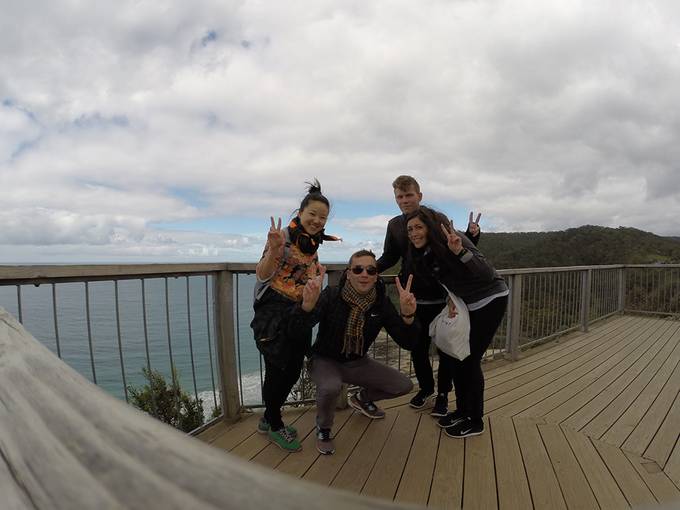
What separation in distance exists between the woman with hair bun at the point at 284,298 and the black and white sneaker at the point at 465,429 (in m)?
1.03

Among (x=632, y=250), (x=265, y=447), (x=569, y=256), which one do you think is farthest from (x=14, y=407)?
(x=632, y=250)

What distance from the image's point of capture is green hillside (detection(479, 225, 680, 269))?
27453mm

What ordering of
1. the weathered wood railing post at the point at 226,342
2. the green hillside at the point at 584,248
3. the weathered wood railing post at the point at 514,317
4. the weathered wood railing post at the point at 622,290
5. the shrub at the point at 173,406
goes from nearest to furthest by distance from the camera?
the shrub at the point at 173,406 < the weathered wood railing post at the point at 226,342 < the weathered wood railing post at the point at 514,317 < the weathered wood railing post at the point at 622,290 < the green hillside at the point at 584,248

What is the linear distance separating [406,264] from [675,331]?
657 cm

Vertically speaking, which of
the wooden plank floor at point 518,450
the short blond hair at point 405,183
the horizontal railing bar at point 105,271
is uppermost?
the short blond hair at point 405,183

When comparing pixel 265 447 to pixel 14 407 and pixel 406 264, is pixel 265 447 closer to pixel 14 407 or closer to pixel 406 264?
pixel 406 264

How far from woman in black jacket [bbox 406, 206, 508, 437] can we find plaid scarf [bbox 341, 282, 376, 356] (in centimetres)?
56

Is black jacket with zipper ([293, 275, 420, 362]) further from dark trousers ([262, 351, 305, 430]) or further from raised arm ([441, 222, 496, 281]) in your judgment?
raised arm ([441, 222, 496, 281])

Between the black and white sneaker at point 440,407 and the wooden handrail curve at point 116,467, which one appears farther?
the black and white sneaker at point 440,407

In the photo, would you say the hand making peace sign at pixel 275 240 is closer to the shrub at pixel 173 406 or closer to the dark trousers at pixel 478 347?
the shrub at pixel 173 406

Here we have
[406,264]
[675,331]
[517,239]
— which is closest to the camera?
[406,264]

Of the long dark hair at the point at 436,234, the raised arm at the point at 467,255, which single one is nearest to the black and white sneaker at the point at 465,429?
the raised arm at the point at 467,255

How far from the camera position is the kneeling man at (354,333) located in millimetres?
2398

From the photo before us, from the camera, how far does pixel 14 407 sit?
1.65ft
